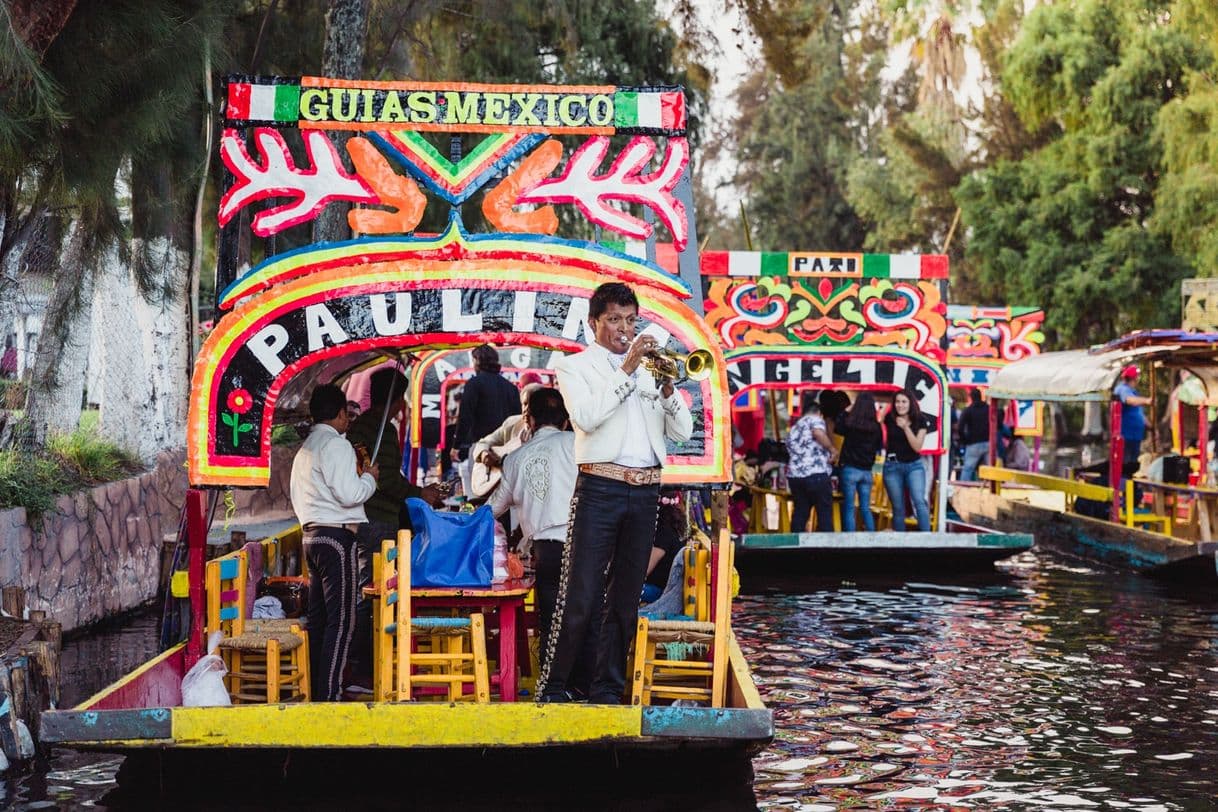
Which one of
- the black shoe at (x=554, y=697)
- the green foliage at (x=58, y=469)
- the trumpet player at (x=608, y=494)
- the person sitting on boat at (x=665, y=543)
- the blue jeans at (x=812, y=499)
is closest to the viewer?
the trumpet player at (x=608, y=494)

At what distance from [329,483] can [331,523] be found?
201mm

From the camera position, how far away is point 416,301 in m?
7.97

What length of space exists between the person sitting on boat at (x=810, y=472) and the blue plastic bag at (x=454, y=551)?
8515 millimetres

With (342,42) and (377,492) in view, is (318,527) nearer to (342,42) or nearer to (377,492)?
(377,492)

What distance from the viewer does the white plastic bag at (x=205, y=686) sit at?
7.79 m

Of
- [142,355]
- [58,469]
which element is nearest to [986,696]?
[58,469]

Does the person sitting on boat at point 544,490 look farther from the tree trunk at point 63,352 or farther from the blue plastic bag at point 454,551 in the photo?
the tree trunk at point 63,352

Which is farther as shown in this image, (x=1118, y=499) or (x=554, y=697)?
(x=1118, y=499)

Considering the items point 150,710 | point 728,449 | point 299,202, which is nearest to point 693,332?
point 728,449

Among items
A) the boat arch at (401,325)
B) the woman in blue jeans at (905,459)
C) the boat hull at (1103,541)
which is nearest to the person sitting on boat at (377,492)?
the boat arch at (401,325)

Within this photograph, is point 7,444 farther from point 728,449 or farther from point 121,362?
point 728,449

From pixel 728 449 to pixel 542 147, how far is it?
5.69ft

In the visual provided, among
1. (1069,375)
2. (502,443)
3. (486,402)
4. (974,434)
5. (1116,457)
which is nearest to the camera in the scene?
(502,443)

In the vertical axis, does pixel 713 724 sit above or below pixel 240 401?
below
